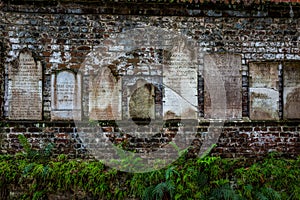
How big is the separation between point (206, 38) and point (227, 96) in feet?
4.18

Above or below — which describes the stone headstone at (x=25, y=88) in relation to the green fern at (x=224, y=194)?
above

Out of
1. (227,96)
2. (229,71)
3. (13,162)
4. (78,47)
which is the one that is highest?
(78,47)

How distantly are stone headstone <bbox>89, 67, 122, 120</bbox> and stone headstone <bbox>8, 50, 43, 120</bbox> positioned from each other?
101cm

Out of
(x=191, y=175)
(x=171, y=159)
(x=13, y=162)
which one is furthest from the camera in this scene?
(x=171, y=159)

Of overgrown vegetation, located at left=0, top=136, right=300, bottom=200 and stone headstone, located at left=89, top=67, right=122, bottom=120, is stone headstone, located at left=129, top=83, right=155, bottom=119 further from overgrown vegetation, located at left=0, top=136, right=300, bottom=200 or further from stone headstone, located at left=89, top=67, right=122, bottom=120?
overgrown vegetation, located at left=0, top=136, right=300, bottom=200

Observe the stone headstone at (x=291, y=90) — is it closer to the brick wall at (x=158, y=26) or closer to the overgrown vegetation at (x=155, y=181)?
the brick wall at (x=158, y=26)

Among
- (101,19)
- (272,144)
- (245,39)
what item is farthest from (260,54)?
(101,19)

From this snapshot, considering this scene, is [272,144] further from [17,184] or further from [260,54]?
[17,184]

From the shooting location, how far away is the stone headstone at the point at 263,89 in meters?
6.12

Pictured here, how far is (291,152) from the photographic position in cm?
616

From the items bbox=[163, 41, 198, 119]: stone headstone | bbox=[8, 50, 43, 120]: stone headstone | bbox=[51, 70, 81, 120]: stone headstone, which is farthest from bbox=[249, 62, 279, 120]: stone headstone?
bbox=[8, 50, 43, 120]: stone headstone

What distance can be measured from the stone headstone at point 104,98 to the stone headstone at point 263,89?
9.02 feet

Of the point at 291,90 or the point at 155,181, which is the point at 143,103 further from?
the point at 291,90

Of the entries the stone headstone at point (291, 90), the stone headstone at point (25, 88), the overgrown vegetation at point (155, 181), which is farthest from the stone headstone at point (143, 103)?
the stone headstone at point (291, 90)
